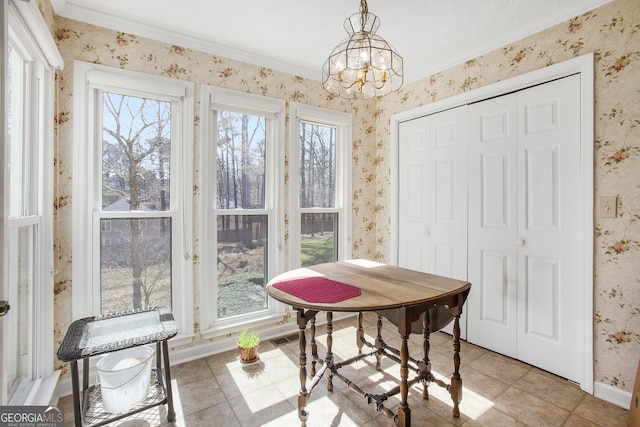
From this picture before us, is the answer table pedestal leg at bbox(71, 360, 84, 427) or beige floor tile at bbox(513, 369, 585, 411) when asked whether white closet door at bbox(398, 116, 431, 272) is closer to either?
beige floor tile at bbox(513, 369, 585, 411)

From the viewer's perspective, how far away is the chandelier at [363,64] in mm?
1538

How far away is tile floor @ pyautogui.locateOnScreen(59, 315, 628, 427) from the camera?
6.05 feet

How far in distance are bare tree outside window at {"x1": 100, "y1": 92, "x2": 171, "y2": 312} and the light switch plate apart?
3032 millimetres

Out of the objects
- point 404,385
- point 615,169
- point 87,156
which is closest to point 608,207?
point 615,169

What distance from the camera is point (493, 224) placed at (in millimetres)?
2662

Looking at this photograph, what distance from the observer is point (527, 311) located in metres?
2.46

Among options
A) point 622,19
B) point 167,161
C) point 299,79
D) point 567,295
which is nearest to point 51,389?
point 167,161

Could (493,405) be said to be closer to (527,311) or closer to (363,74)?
(527,311)

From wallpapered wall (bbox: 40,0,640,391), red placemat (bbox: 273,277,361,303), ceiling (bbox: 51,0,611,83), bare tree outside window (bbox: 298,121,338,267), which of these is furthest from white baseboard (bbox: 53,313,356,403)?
ceiling (bbox: 51,0,611,83)

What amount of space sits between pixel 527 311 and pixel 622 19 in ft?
6.64

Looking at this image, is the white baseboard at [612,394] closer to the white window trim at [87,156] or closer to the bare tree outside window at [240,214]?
the bare tree outside window at [240,214]

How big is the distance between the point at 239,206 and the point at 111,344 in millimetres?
1465

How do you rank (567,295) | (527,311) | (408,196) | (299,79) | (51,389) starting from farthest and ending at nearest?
(408,196)
(299,79)
(527,311)
(567,295)
(51,389)

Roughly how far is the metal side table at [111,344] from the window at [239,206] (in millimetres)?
681
